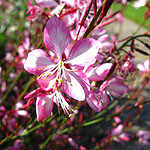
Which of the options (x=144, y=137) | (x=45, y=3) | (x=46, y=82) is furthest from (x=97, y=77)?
(x=144, y=137)

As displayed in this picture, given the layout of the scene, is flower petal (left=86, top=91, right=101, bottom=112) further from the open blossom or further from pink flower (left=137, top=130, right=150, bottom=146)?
pink flower (left=137, top=130, right=150, bottom=146)

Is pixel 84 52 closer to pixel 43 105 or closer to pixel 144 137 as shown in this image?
pixel 43 105

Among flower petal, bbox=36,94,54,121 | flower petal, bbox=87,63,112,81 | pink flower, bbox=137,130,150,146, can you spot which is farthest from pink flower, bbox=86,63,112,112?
pink flower, bbox=137,130,150,146

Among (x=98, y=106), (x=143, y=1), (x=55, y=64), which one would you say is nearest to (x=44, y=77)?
(x=55, y=64)

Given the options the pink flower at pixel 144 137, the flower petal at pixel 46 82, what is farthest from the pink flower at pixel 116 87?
the pink flower at pixel 144 137

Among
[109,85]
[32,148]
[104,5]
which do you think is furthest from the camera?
[32,148]

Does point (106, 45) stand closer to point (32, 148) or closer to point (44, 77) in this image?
point (44, 77)
